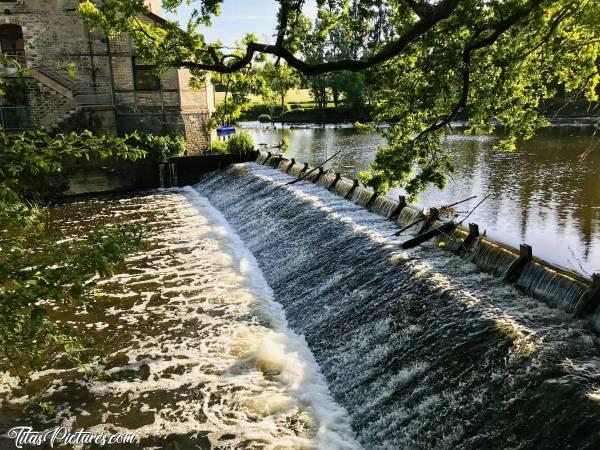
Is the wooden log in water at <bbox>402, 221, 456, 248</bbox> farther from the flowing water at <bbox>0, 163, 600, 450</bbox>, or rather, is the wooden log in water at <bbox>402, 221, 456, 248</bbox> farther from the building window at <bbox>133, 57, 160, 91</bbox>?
the building window at <bbox>133, 57, 160, 91</bbox>

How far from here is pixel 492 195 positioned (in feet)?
66.9

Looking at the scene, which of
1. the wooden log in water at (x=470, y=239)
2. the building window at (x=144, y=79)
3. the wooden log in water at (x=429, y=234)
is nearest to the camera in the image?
the wooden log in water at (x=470, y=239)

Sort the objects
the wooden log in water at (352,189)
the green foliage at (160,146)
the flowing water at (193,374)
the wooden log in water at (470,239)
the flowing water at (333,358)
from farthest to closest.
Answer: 1. the green foliage at (160,146)
2. the wooden log in water at (352,189)
3. the wooden log in water at (470,239)
4. the flowing water at (193,374)
5. the flowing water at (333,358)

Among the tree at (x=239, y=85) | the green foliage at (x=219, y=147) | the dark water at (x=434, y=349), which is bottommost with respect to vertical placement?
the dark water at (x=434, y=349)

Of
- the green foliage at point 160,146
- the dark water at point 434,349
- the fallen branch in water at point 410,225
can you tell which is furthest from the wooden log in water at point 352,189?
the green foliage at point 160,146

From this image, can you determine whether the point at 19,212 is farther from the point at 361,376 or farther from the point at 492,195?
the point at 492,195

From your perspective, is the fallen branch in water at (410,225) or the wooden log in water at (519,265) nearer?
the wooden log in water at (519,265)

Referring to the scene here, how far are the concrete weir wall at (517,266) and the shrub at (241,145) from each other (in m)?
15.2

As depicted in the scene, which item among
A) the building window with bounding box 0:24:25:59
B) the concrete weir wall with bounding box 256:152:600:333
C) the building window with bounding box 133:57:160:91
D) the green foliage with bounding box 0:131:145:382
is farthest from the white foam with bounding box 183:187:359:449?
the building window with bounding box 0:24:25:59

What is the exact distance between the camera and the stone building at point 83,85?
24.9 meters

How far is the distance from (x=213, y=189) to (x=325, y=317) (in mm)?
15182

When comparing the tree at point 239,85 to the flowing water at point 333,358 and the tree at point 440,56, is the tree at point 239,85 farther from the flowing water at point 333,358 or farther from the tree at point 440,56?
the flowing water at point 333,358

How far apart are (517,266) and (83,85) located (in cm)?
2619

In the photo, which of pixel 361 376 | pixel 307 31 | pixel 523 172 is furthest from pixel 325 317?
pixel 523 172
